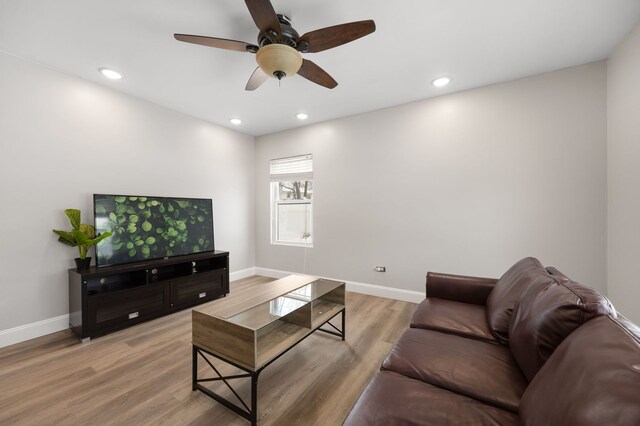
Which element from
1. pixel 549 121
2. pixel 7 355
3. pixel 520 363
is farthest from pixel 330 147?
pixel 7 355

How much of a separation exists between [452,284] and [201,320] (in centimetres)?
193

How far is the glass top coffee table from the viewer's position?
1.49 metres

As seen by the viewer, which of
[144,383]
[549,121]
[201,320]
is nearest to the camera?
[201,320]

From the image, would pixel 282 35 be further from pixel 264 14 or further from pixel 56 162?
pixel 56 162

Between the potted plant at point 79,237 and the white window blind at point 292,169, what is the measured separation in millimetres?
2556

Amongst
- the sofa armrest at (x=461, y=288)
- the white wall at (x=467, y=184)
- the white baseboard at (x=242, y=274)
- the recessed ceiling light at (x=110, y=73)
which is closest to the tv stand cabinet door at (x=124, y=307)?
the white baseboard at (x=242, y=274)

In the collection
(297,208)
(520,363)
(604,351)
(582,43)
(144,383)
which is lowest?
(144,383)

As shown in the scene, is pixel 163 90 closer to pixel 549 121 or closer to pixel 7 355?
pixel 7 355

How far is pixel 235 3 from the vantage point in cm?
177

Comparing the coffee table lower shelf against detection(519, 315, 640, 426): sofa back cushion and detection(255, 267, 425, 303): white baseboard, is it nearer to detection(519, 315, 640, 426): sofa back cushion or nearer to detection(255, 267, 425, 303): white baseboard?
detection(519, 315, 640, 426): sofa back cushion

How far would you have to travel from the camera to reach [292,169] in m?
4.41

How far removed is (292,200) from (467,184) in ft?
8.69

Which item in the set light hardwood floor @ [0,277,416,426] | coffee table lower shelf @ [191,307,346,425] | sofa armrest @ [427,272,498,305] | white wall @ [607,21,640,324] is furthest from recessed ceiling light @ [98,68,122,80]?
white wall @ [607,21,640,324]

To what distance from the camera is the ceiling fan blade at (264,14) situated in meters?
1.47
